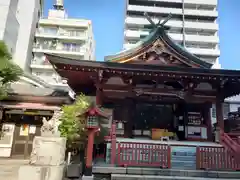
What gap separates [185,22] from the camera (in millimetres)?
51719

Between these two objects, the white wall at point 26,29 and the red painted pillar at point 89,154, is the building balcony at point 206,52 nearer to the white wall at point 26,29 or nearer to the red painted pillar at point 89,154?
the white wall at point 26,29

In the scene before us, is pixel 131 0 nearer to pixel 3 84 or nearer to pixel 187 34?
pixel 187 34

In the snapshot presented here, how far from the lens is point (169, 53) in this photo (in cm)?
1245

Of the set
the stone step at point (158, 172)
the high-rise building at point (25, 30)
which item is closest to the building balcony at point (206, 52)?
the high-rise building at point (25, 30)

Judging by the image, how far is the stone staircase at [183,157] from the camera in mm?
8578

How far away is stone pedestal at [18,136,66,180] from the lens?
5.95m

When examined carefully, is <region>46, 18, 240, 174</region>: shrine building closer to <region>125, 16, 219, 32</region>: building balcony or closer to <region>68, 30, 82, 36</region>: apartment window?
<region>68, 30, 82, 36</region>: apartment window

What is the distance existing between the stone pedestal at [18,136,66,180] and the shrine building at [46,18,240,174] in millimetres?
2541

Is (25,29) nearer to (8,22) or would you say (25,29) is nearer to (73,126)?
(8,22)

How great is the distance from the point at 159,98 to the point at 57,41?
32200mm

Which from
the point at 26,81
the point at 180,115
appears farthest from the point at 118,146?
the point at 26,81

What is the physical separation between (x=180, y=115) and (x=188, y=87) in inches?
111

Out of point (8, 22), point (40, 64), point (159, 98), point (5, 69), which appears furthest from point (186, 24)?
point (5, 69)

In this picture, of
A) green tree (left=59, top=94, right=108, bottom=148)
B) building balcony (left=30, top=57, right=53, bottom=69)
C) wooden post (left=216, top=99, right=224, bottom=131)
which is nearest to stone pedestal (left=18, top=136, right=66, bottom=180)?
green tree (left=59, top=94, right=108, bottom=148)
